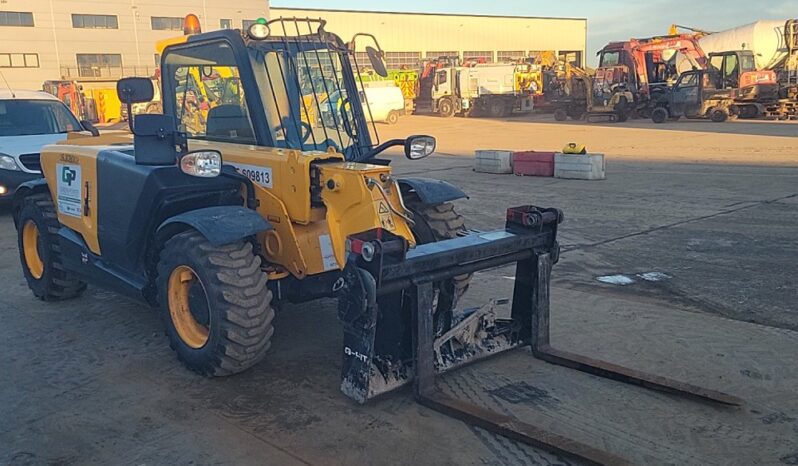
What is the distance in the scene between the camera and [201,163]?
4719 millimetres

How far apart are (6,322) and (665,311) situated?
567 centimetres

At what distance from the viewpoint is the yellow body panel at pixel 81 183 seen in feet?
19.2

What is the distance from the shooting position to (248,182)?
5117mm

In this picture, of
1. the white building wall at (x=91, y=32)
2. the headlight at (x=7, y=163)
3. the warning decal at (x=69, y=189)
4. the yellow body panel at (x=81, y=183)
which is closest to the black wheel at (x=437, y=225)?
the yellow body panel at (x=81, y=183)

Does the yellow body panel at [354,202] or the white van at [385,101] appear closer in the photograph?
the yellow body panel at [354,202]

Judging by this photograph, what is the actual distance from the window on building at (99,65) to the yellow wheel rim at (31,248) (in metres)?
50.1

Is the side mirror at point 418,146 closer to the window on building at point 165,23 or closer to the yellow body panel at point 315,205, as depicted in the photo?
the yellow body panel at point 315,205

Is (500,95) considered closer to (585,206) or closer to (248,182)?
(585,206)

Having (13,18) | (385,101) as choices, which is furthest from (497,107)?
(13,18)

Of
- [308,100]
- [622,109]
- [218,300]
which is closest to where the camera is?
[218,300]

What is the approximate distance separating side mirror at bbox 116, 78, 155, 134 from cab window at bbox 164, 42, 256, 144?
0.40 m

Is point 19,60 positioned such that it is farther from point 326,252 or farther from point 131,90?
point 326,252

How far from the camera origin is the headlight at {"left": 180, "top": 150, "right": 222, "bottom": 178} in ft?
15.4

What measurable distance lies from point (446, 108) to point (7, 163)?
31.8 m
